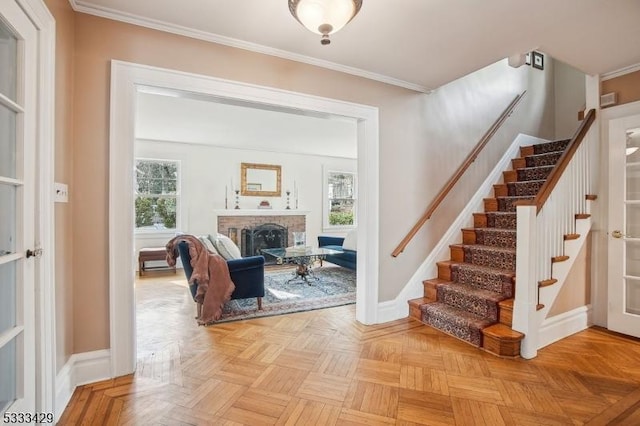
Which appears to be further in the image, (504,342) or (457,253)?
(457,253)

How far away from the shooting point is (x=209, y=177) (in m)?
6.46

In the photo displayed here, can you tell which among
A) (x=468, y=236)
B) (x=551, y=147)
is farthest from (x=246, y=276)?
(x=551, y=147)

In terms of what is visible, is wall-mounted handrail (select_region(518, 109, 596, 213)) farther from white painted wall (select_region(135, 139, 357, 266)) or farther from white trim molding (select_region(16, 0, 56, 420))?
white painted wall (select_region(135, 139, 357, 266))

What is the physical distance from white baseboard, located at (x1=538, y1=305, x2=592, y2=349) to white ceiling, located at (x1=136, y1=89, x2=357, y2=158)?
2.61 m

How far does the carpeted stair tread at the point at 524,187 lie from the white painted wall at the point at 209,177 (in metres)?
4.52

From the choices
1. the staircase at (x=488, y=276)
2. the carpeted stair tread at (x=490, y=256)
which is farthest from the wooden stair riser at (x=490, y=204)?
the carpeted stair tread at (x=490, y=256)

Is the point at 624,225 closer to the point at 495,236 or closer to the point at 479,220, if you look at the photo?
the point at 495,236

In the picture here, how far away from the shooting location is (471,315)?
2.81m

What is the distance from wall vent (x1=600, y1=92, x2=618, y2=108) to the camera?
116 inches

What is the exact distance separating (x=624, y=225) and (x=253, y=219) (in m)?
5.86

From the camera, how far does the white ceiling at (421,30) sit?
2.01m

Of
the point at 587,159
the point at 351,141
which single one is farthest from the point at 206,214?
the point at 587,159

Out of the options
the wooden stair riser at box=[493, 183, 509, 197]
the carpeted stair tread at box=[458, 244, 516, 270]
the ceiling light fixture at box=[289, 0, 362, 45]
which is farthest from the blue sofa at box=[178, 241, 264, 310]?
the wooden stair riser at box=[493, 183, 509, 197]

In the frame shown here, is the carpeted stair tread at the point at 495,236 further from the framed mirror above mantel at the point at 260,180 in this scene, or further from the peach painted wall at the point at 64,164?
the framed mirror above mantel at the point at 260,180
